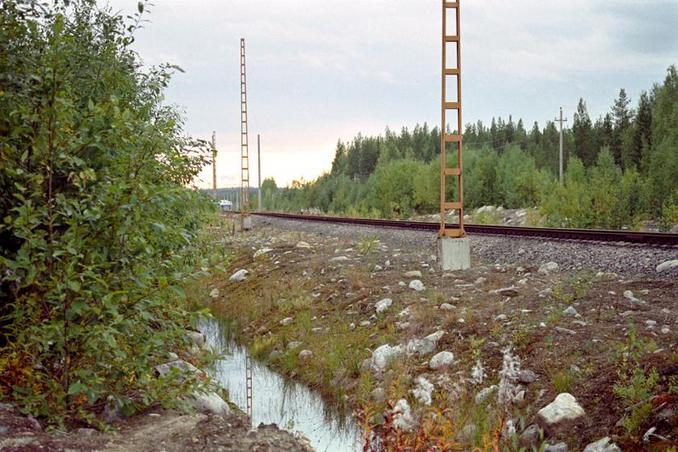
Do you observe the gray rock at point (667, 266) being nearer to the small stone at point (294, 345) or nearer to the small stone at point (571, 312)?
the small stone at point (571, 312)

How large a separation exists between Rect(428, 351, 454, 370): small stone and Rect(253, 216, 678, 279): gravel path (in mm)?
3276

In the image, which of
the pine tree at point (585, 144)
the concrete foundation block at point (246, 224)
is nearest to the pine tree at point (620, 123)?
the pine tree at point (585, 144)

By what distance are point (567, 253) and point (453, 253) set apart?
79.4 inches

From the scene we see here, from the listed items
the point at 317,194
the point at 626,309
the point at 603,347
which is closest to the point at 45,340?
the point at 603,347

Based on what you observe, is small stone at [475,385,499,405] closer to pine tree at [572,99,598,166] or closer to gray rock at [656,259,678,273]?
gray rock at [656,259,678,273]

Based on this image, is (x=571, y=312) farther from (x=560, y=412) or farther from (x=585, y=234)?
(x=585, y=234)

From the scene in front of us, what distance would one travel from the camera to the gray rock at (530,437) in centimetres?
543

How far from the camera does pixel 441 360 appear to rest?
7266 mm

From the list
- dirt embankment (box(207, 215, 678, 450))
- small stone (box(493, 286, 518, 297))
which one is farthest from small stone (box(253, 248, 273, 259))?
small stone (box(493, 286, 518, 297))

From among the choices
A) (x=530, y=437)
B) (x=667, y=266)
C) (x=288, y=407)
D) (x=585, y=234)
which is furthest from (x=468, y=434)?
(x=585, y=234)

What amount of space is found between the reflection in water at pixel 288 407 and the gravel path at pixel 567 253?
4.52 metres

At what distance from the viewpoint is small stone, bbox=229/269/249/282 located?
16781 mm

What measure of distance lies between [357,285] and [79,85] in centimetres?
664

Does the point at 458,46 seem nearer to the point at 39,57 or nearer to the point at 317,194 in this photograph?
the point at 39,57
